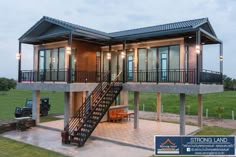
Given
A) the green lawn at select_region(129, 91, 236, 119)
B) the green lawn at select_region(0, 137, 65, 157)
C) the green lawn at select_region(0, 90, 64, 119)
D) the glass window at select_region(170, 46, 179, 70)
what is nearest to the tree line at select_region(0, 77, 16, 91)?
the green lawn at select_region(0, 90, 64, 119)

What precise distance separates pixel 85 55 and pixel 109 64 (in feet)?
6.61

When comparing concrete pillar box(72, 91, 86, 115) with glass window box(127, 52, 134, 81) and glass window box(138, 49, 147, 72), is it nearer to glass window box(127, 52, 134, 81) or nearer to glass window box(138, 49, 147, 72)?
glass window box(127, 52, 134, 81)

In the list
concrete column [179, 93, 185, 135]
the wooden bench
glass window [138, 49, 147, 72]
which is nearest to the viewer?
concrete column [179, 93, 185, 135]

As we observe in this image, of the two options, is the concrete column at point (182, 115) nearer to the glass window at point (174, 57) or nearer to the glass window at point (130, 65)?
the glass window at point (174, 57)

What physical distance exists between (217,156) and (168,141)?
277cm

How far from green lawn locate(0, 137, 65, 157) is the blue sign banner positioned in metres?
4.82

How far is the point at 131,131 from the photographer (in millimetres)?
16000

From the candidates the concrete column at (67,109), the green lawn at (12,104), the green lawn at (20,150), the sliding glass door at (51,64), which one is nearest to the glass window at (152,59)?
the concrete column at (67,109)

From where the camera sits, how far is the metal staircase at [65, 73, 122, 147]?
1339 cm

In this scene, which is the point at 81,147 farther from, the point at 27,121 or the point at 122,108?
the point at 122,108

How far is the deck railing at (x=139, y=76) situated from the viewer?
47.6 ft

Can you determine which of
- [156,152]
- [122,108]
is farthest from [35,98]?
[156,152]

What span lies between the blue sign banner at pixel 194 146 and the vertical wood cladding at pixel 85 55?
977 centimetres

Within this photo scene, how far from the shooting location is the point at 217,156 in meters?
11.3
